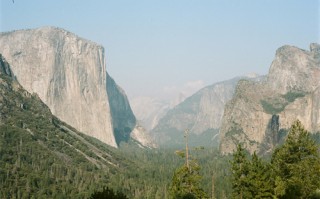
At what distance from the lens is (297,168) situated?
73.8 metres

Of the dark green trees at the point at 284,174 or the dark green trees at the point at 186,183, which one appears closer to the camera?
the dark green trees at the point at 186,183

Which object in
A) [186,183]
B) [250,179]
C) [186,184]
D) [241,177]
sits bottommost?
[250,179]

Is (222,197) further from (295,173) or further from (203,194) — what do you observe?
(203,194)

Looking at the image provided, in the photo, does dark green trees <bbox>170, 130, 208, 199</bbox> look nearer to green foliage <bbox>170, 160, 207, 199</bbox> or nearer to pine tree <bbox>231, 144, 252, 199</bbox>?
green foliage <bbox>170, 160, 207, 199</bbox>

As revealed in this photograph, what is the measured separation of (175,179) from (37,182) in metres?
129

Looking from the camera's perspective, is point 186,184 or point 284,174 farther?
point 284,174

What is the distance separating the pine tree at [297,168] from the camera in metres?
65.6

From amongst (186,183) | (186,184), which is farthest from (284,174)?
(186,183)

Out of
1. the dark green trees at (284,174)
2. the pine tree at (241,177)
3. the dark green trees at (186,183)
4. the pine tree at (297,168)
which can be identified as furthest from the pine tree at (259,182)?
the dark green trees at (186,183)

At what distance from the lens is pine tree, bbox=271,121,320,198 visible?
2584 inches

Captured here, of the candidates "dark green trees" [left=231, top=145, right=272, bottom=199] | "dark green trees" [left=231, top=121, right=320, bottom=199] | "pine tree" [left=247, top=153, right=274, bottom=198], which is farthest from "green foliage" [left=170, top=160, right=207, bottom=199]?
"dark green trees" [left=231, top=121, right=320, bottom=199]

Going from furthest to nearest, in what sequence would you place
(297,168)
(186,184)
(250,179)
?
(297,168) → (250,179) → (186,184)

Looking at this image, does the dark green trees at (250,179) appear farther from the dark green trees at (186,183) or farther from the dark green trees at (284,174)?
the dark green trees at (186,183)

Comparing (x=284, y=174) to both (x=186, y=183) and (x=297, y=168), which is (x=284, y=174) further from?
(x=186, y=183)
